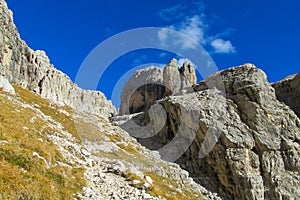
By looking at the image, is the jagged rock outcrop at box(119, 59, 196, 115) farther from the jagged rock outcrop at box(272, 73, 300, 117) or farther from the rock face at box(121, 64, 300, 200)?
the rock face at box(121, 64, 300, 200)

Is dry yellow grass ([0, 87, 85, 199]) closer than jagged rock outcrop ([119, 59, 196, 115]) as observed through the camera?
Yes

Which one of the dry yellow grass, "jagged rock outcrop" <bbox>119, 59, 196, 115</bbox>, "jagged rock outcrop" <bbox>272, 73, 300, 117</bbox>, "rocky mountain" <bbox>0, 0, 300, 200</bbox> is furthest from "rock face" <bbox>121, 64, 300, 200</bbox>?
"jagged rock outcrop" <bbox>119, 59, 196, 115</bbox>

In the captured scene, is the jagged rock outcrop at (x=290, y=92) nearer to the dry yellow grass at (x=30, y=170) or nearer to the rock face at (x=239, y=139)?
the rock face at (x=239, y=139)

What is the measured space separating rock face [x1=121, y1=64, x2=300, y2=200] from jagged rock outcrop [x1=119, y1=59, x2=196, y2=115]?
6771cm

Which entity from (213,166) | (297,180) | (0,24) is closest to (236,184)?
(213,166)

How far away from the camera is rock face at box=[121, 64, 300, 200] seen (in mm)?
56031

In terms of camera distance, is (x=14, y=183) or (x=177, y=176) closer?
(x=14, y=183)

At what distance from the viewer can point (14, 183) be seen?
12719mm

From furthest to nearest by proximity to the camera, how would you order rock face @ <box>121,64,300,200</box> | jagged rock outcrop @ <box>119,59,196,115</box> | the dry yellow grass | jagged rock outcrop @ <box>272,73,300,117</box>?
jagged rock outcrop @ <box>119,59,196,115</box>, jagged rock outcrop @ <box>272,73,300,117</box>, rock face @ <box>121,64,300,200</box>, the dry yellow grass

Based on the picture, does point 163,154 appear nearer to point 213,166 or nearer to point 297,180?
point 213,166

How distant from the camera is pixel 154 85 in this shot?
5950 inches

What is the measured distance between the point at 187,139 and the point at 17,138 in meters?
55.4

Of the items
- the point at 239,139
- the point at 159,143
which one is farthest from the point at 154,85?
the point at 239,139

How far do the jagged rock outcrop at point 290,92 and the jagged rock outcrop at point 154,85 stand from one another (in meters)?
Answer: 55.1
